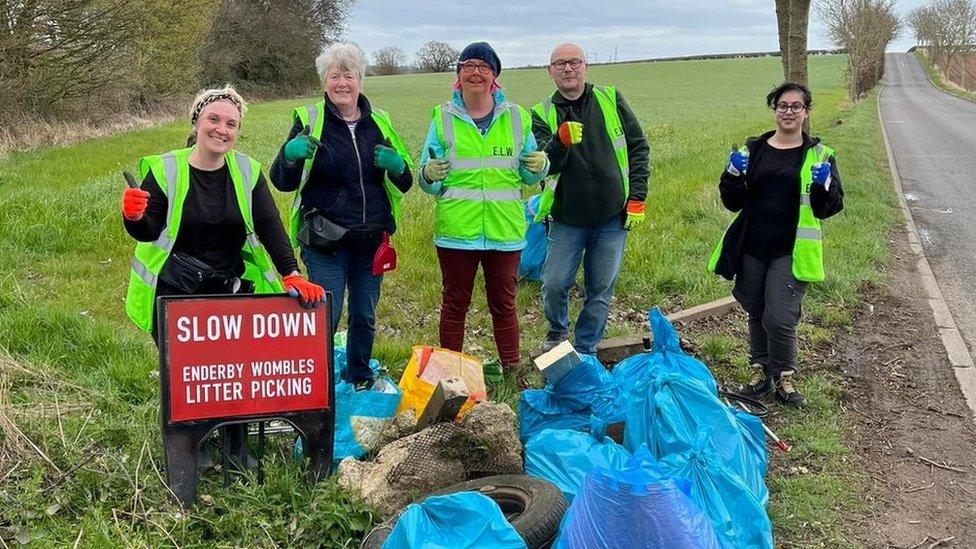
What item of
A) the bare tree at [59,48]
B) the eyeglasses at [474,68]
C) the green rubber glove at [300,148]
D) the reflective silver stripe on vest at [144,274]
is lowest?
the reflective silver stripe on vest at [144,274]

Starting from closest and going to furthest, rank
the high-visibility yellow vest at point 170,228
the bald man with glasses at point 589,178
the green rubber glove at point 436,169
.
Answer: the high-visibility yellow vest at point 170,228 → the green rubber glove at point 436,169 → the bald man with glasses at point 589,178

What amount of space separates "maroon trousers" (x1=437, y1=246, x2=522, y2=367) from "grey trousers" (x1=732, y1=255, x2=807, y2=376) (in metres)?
1.48

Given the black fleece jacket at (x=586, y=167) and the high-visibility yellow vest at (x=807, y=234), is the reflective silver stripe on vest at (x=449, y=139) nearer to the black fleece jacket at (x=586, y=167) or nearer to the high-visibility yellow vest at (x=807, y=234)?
the black fleece jacket at (x=586, y=167)

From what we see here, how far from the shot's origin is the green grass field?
10.3 ft

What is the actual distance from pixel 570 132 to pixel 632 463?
2.22m

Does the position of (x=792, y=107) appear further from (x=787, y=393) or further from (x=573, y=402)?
(x=573, y=402)

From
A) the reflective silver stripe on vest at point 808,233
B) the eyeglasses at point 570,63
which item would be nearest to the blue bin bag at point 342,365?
the eyeglasses at point 570,63

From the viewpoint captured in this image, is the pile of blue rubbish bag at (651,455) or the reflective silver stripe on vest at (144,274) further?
the reflective silver stripe on vest at (144,274)

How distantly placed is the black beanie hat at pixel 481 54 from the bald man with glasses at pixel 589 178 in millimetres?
501

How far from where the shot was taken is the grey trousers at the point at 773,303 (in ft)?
15.0

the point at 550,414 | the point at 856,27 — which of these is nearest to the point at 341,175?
the point at 550,414

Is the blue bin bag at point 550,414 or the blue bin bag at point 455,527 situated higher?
the blue bin bag at point 455,527

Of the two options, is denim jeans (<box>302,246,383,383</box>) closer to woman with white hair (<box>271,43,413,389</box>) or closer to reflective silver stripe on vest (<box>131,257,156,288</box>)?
woman with white hair (<box>271,43,413,389</box>)

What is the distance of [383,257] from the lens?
4.12 m
